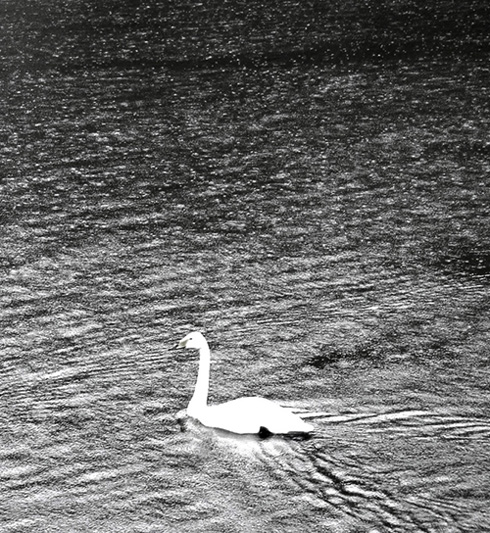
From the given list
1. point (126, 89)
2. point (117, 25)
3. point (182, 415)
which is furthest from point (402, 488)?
point (117, 25)

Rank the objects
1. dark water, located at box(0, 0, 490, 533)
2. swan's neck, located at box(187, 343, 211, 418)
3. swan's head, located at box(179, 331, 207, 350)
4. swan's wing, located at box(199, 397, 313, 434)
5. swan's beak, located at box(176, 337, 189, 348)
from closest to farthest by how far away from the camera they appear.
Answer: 1. dark water, located at box(0, 0, 490, 533)
2. swan's wing, located at box(199, 397, 313, 434)
3. swan's neck, located at box(187, 343, 211, 418)
4. swan's head, located at box(179, 331, 207, 350)
5. swan's beak, located at box(176, 337, 189, 348)

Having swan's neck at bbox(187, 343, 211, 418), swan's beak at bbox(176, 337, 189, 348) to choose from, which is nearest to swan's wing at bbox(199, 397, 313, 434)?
swan's neck at bbox(187, 343, 211, 418)

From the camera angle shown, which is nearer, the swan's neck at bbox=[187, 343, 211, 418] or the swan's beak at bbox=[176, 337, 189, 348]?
the swan's neck at bbox=[187, 343, 211, 418]

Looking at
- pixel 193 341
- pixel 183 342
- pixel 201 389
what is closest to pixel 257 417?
pixel 201 389

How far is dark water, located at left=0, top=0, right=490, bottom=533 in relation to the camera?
90.4ft

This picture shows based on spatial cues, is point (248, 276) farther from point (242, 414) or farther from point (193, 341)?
point (242, 414)

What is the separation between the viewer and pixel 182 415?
3094 cm

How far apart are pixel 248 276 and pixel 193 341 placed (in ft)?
24.9

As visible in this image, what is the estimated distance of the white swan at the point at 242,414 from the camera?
28906 millimetres

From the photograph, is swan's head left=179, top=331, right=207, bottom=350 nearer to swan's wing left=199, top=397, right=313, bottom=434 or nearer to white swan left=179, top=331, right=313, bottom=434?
white swan left=179, top=331, right=313, bottom=434

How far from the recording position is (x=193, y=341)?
32.0m

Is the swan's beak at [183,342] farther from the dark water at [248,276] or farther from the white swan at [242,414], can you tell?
the white swan at [242,414]

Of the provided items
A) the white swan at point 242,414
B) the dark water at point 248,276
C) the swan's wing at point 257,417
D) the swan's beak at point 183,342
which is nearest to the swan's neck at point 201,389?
the white swan at point 242,414

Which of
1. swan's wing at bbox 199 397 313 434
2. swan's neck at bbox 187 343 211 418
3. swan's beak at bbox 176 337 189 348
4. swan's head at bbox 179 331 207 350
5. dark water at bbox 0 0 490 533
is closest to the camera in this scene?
dark water at bbox 0 0 490 533
